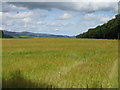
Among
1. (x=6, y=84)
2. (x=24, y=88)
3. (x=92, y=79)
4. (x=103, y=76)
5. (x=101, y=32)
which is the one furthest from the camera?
(x=101, y=32)

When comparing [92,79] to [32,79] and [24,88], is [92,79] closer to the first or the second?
[32,79]

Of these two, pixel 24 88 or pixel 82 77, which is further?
pixel 82 77

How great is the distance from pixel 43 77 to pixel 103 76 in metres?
2.49

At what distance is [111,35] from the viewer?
110188mm

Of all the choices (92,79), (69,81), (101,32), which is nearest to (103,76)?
(92,79)

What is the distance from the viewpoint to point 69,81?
7.91m

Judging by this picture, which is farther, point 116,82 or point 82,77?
point 82,77

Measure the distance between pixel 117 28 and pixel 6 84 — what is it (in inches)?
3908

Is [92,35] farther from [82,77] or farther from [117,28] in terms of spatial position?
[82,77]

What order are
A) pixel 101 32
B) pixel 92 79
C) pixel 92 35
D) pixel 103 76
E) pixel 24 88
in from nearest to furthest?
pixel 24 88 → pixel 92 79 → pixel 103 76 → pixel 101 32 → pixel 92 35

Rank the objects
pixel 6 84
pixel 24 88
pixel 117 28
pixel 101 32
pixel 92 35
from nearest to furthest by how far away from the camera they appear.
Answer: pixel 24 88, pixel 6 84, pixel 117 28, pixel 101 32, pixel 92 35

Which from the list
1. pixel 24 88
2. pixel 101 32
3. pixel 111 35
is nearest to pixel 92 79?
pixel 24 88

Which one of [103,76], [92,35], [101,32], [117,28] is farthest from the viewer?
[92,35]

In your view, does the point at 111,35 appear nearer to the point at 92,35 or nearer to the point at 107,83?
the point at 92,35
